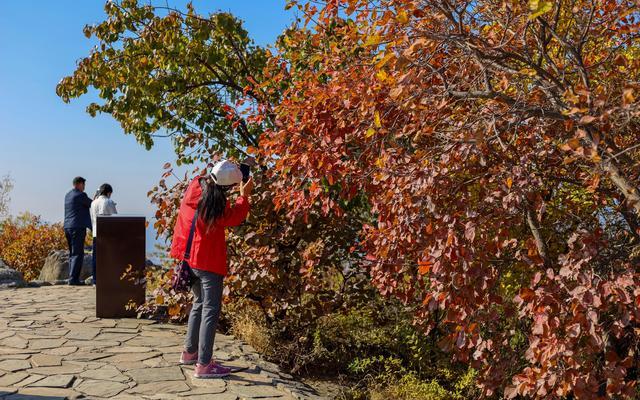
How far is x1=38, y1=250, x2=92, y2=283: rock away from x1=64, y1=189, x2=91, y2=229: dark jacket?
1.84 meters

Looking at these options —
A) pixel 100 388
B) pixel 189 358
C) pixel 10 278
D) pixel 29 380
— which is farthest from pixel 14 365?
pixel 10 278

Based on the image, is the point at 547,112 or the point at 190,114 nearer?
the point at 547,112

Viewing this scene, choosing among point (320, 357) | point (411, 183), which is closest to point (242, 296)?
point (320, 357)

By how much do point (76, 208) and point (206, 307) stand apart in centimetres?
798

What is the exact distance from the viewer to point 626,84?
5723 millimetres

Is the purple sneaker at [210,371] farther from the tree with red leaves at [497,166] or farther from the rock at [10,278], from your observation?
the rock at [10,278]

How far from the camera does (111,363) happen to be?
695cm

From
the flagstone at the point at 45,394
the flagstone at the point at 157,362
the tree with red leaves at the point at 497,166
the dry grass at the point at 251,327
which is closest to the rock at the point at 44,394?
the flagstone at the point at 45,394

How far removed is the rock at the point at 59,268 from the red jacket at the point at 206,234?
941 centimetres

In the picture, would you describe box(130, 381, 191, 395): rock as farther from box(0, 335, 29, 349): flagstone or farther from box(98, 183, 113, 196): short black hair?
box(98, 183, 113, 196): short black hair

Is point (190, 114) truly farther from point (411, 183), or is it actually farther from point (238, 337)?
point (411, 183)

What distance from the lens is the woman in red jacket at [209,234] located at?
6070mm

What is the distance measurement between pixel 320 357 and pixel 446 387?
1.59m

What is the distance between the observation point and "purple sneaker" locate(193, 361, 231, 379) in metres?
6.39
